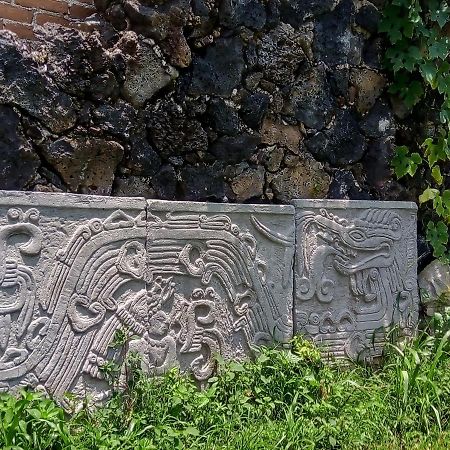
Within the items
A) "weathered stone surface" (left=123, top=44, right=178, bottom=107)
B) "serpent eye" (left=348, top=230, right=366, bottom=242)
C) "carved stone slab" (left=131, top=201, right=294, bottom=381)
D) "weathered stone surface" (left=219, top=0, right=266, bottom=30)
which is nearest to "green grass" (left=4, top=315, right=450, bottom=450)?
"carved stone slab" (left=131, top=201, right=294, bottom=381)

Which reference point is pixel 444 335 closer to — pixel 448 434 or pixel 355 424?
pixel 448 434

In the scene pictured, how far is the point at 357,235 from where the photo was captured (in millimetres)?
3588

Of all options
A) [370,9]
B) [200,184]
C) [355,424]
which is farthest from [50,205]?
[370,9]

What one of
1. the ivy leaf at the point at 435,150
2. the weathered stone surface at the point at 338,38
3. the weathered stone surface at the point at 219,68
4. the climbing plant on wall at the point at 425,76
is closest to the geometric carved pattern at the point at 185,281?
the climbing plant on wall at the point at 425,76

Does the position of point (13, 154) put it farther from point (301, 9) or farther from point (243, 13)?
point (301, 9)

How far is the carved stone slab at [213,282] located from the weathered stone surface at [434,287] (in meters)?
1.06

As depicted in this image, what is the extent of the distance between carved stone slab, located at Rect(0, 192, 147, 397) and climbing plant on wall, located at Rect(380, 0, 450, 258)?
1.88 metres

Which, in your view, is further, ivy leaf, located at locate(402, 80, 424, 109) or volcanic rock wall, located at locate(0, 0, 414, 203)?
ivy leaf, located at locate(402, 80, 424, 109)

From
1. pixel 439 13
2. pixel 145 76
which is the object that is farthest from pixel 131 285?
pixel 439 13

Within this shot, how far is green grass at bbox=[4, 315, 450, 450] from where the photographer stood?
243 cm

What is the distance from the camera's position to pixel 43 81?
8.86ft

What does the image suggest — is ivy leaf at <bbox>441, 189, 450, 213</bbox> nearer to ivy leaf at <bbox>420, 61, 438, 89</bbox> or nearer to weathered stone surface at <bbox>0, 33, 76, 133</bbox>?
ivy leaf at <bbox>420, 61, 438, 89</bbox>

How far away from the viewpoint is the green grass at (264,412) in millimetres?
2434

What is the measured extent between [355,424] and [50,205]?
5.51 ft
